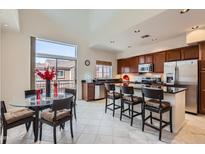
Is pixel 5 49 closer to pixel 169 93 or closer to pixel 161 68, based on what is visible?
pixel 169 93

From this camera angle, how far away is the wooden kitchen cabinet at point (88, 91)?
5617 millimetres

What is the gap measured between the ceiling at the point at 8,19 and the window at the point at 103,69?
395cm

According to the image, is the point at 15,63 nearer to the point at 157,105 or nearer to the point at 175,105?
the point at 157,105

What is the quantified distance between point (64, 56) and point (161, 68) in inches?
164

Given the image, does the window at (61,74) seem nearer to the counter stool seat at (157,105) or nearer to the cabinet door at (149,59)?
the cabinet door at (149,59)

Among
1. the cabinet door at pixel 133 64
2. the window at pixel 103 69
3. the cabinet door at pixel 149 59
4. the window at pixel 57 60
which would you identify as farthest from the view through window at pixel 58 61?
the cabinet door at pixel 149 59

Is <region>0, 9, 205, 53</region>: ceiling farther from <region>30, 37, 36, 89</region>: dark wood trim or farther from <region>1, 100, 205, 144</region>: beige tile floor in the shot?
<region>1, 100, 205, 144</region>: beige tile floor

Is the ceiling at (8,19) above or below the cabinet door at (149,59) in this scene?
above

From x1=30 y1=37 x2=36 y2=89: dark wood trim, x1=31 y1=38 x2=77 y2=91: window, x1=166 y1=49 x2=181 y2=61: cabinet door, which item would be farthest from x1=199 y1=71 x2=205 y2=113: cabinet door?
x1=30 y1=37 x2=36 y2=89: dark wood trim

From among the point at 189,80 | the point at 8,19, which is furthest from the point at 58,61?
the point at 189,80

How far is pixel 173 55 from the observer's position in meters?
4.65

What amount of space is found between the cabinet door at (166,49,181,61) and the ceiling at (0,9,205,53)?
0.53 metres

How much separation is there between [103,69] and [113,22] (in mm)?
3060

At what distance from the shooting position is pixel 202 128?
9.48 feet
